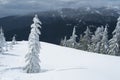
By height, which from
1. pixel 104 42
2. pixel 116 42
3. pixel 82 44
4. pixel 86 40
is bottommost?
pixel 82 44

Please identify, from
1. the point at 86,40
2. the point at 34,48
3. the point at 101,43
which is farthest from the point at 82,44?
the point at 34,48

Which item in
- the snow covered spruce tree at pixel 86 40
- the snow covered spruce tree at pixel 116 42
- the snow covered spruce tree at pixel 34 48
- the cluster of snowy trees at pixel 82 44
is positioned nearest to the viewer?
the snow covered spruce tree at pixel 34 48

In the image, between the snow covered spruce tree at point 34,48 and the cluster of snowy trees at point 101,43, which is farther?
the cluster of snowy trees at point 101,43

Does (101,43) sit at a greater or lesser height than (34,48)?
lesser

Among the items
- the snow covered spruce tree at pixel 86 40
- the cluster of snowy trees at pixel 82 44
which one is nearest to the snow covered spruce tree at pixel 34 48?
the cluster of snowy trees at pixel 82 44

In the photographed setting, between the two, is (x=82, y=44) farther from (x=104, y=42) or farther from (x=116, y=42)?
(x=116, y=42)

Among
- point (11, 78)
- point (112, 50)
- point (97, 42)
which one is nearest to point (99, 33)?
point (97, 42)

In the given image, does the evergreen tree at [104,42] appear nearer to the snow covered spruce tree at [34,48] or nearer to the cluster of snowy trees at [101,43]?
the cluster of snowy trees at [101,43]

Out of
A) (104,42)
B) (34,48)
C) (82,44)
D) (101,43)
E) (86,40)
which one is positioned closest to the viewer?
(34,48)

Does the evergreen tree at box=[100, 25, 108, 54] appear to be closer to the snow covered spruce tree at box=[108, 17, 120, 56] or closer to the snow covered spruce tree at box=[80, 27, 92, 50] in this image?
the snow covered spruce tree at box=[108, 17, 120, 56]

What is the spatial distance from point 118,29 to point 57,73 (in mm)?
41589

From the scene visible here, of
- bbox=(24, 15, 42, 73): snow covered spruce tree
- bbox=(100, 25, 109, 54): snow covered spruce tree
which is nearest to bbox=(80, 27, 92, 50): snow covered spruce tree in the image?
bbox=(100, 25, 109, 54): snow covered spruce tree

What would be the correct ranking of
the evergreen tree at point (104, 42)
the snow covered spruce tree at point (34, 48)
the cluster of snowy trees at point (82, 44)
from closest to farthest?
the snow covered spruce tree at point (34, 48), the cluster of snowy trees at point (82, 44), the evergreen tree at point (104, 42)

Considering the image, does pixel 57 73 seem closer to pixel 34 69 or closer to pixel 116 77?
pixel 116 77
